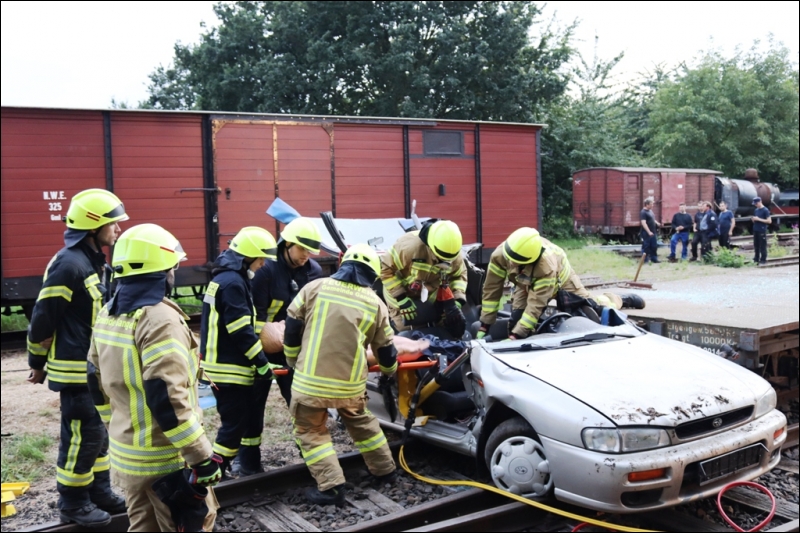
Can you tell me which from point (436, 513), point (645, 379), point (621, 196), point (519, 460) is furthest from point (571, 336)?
point (621, 196)

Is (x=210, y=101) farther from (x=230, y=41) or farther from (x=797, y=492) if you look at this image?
(x=797, y=492)

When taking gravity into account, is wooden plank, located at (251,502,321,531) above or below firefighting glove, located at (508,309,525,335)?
below

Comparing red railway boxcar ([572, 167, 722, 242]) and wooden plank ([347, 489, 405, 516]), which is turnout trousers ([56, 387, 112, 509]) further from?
red railway boxcar ([572, 167, 722, 242])

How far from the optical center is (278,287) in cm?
A: 545

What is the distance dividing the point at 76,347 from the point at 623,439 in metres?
3.24

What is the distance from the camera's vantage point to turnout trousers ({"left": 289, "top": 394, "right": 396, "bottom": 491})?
4617 millimetres

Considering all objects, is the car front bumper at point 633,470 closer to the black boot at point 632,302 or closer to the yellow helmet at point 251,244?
the yellow helmet at point 251,244

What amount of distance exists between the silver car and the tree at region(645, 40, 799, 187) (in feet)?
91.0

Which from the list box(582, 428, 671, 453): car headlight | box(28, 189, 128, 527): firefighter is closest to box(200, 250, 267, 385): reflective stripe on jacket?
box(28, 189, 128, 527): firefighter

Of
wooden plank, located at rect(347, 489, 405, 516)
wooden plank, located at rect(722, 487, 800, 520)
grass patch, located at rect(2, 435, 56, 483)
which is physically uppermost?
grass patch, located at rect(2, 435, 56, 483)

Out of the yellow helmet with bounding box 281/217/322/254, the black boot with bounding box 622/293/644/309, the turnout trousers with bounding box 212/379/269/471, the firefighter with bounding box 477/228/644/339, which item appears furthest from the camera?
the black boot with bounding box 622/293/644/309

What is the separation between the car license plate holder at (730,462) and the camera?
154 inches

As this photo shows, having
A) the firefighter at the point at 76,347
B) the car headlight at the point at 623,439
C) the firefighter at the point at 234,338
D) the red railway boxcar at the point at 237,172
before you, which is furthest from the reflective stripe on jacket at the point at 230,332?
the red railway boxcar at the point at 237,172

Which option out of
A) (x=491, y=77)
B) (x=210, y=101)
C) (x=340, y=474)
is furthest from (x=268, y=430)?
(x=210, y=101)
